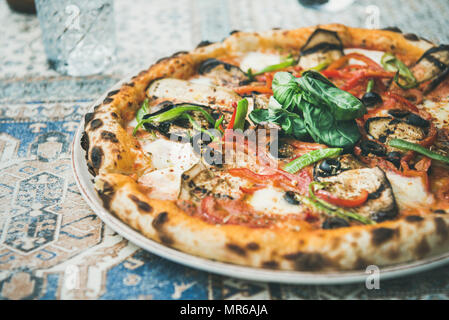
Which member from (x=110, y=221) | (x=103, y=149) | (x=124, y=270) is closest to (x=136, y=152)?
(x=103, y=149)

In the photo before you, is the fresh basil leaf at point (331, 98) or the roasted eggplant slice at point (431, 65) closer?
the fresh basil leaf at point (331, 98)

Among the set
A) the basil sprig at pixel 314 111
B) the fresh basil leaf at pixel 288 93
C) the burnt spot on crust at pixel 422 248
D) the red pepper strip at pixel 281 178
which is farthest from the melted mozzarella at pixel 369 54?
the burnt spot on crust at pixel 422 248

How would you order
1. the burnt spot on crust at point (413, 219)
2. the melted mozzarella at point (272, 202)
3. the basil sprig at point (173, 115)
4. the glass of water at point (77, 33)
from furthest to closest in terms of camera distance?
the glass of water at point (77, 33) < the basil sprig at point (173, 115) < the melted mozzarella at point (272, 202) < the burnt spot on crust at point (413, 219)

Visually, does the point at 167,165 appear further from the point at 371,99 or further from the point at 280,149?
the point at 371,99

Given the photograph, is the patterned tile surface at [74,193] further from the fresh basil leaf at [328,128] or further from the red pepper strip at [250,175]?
the fresh basil leaf at [328,128]
